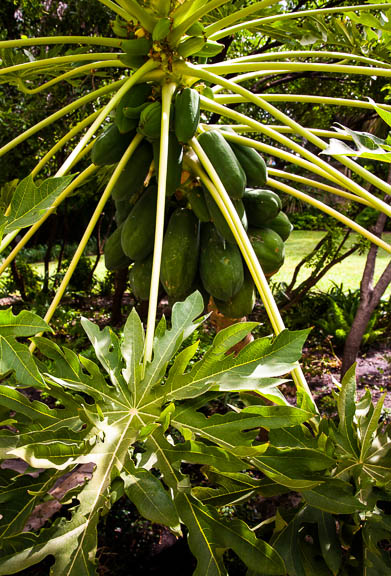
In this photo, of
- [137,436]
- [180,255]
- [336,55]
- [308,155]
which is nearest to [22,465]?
[180,255]

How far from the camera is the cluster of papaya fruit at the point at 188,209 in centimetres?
119

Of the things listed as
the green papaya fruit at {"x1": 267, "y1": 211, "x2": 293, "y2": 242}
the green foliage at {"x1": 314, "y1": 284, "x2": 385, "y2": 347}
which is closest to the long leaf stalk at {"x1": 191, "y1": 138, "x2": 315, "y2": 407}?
the green papaya fruit at {"x1": 267, "y1": 211, "x2": 293, "y2": 242}

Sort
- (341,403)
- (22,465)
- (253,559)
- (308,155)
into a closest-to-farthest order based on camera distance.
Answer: (253,559) < (341,403) < (308,155) < (22,465)

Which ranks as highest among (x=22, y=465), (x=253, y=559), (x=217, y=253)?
(x=217, y=253)

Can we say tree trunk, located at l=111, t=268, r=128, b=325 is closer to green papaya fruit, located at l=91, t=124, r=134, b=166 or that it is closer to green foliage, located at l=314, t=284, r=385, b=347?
green foliage, located at l=314, t=284, r=385, b=347

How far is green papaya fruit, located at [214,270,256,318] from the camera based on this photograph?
129cm

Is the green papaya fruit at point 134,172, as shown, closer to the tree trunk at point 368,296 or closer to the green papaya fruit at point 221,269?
the green papaya fruit at point 221,269

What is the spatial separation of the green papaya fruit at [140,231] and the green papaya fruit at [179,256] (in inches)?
2.0

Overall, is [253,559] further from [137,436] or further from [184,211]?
[184,211]

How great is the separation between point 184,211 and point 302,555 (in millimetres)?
896

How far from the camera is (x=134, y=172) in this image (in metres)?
1.27

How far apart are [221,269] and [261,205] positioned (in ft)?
0.84

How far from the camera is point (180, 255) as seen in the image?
1.24 meters

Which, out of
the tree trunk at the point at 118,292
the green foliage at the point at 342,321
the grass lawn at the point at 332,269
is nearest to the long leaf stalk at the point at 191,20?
the tree trunk at the point at 118,292
